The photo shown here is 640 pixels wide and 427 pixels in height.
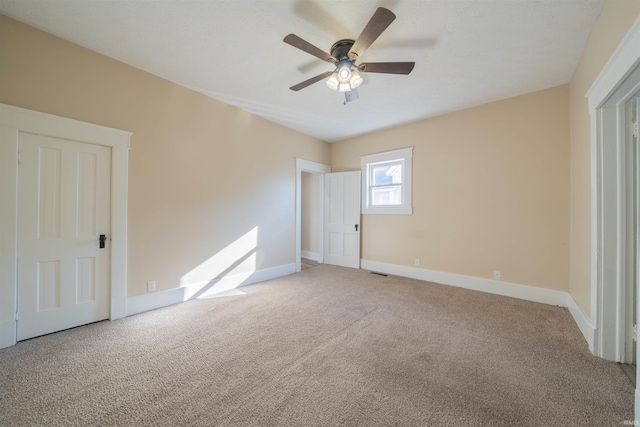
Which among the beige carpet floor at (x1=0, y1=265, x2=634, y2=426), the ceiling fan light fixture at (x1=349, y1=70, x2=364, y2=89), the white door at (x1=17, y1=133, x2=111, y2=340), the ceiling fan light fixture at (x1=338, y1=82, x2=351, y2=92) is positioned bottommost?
the beige carpet floor at (x1=0, y1=265, x2=634, y2=426)

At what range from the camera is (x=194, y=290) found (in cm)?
324

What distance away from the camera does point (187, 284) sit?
125 inches

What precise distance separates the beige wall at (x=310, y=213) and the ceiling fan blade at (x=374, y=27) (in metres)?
3.91

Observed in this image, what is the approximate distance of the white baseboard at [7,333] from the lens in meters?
2.02

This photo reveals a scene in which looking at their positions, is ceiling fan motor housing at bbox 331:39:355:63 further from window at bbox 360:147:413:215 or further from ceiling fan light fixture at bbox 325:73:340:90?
window at bbox 360:147:413:215

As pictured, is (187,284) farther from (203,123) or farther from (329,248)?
(329,248)

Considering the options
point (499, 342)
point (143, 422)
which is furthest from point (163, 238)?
point (499, 342)

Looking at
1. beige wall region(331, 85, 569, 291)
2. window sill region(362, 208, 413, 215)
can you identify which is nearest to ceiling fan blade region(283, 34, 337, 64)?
beige wall region(331, 85, 569, 291)

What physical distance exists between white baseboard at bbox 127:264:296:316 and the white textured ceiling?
275 centimetres

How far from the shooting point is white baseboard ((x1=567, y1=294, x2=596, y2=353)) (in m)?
2.00

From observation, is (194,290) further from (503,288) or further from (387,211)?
(503,288)

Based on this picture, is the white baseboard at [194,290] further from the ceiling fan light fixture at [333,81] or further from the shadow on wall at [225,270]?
the ceiling fan light fixture at [333,81]

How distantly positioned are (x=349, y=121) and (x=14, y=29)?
12.8 ft

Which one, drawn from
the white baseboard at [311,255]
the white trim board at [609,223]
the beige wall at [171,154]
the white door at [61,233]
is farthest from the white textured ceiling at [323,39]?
the white baseboard at [311,255]
